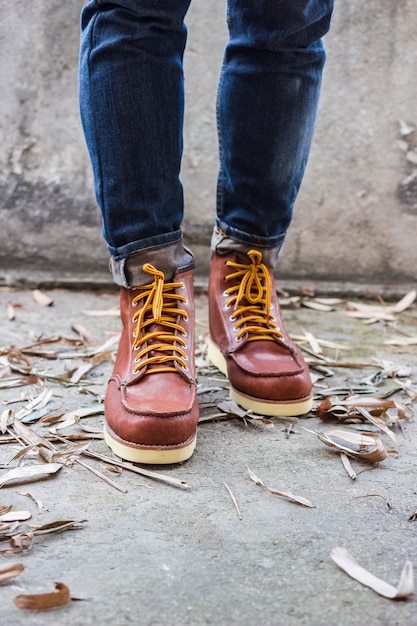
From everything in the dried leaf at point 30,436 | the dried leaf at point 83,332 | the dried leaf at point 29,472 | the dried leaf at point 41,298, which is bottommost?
the dried leaf at point 41,298

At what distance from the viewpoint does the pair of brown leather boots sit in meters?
0.98

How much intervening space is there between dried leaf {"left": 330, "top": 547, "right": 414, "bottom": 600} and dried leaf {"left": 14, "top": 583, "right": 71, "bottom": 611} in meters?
0.30

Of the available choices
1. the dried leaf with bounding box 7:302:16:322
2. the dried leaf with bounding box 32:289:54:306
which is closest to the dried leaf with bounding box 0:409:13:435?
the dried leaf with bounding box 7:302:16:322

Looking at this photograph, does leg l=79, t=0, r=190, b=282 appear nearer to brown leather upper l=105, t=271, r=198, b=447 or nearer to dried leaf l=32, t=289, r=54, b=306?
brown leather upper l=105, t=271, r=198, b=447

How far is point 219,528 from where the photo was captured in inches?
32.3

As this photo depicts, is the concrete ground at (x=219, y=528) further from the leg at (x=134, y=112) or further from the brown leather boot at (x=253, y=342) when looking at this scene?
the leg at (x=134, y=112)

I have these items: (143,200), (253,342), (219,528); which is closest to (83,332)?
(253,342)

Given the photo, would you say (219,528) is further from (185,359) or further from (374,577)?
(185,359)

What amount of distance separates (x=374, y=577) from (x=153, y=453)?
1.21ft

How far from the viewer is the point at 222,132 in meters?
1.28

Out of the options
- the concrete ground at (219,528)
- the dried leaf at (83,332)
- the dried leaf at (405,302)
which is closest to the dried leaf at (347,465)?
the concrete ground at (219,528)

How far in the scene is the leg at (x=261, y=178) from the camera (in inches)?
45.9

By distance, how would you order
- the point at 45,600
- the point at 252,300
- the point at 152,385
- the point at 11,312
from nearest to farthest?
the point at 45,600 → the point at 152,385 → the point at 252,300 → the point at 11,312

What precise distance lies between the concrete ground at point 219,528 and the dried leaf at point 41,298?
1.96 ft
